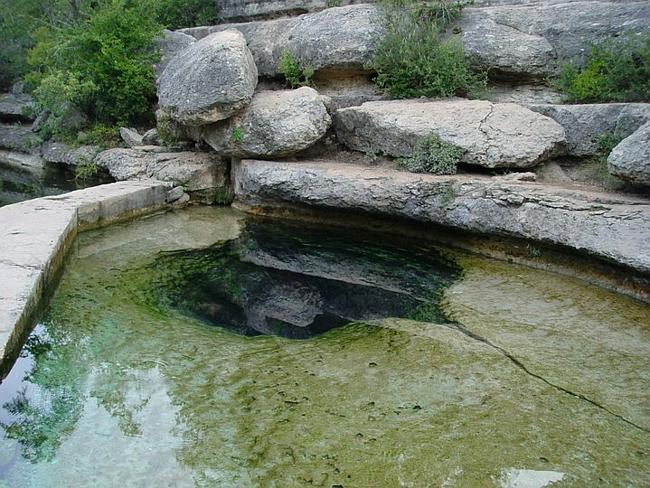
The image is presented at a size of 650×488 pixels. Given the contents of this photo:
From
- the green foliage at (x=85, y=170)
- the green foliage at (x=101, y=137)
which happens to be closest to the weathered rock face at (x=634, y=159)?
the green foliage at (x=85, y=170)

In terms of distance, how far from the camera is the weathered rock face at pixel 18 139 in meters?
14.8

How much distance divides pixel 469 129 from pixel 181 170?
5.07 m

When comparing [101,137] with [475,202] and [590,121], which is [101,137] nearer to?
[475,202]

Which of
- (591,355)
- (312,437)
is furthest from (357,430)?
(591,355)

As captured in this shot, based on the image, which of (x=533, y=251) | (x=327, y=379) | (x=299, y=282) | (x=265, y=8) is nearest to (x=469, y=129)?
(x=533, y=251)

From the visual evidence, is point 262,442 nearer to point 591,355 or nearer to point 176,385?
point 176,385

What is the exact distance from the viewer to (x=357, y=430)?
144 inches

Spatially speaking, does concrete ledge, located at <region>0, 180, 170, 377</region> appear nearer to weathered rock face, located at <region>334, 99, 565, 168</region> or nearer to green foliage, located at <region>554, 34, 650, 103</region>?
weathered rock face, located at <region>334, 99, 565, 168</region>

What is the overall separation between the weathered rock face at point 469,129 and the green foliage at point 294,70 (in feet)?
6.20

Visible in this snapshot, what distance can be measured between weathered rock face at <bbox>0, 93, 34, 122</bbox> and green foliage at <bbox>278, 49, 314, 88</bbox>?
35.7 feet

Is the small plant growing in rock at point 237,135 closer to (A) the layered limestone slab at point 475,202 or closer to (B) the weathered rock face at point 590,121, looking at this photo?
(A) the layered limestone slab at point 475,202

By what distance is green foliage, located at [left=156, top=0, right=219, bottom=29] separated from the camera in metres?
15.2

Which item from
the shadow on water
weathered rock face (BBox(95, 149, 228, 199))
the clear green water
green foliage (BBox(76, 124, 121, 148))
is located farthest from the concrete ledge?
green foliage (BBox(76, 124, 121, 148))

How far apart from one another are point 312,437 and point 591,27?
860 cm
